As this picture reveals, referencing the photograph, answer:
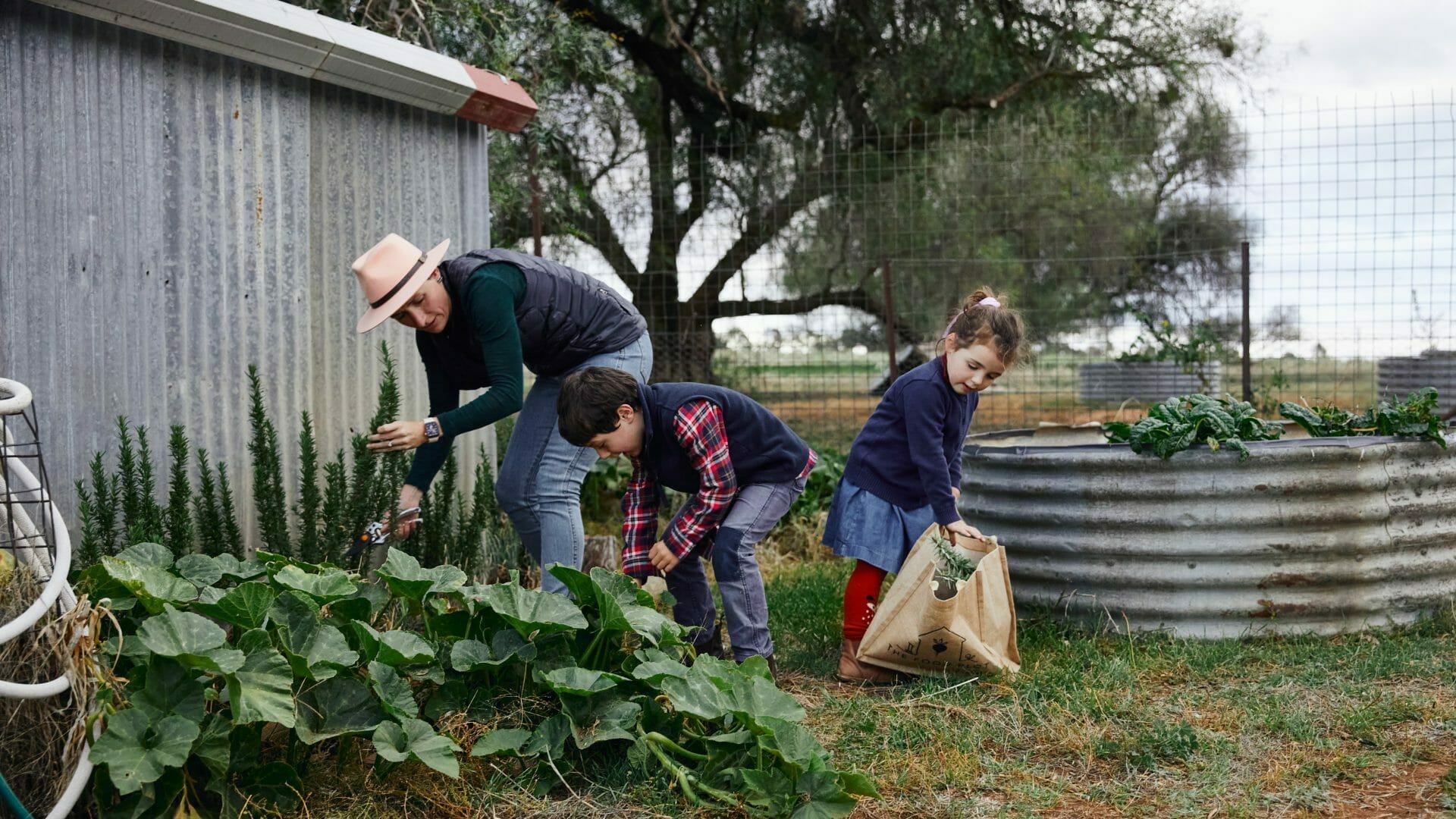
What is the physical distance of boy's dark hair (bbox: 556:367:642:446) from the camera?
335cm

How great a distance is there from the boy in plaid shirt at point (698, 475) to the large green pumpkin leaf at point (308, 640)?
1002 millimetres

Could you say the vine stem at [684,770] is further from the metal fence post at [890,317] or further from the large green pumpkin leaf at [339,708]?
the metal fence post at [890,317]

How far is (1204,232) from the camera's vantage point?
1498 cm

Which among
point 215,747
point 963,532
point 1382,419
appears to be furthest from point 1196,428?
point 215,747

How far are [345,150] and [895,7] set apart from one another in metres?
7.80

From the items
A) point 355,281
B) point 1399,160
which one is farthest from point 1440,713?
point 1399,160

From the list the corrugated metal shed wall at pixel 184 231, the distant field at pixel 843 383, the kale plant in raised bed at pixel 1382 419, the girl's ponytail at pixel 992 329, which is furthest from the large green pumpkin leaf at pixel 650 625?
the distant field at pixel 843 383

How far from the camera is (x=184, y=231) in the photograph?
3922 mm

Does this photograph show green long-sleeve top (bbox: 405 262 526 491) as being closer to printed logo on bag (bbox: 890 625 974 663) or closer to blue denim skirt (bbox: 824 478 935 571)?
blue denim skirt (bbox: 824 478 935 571)

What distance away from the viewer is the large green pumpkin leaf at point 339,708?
2479 mm

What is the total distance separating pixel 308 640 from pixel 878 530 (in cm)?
202

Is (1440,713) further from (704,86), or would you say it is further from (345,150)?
(704,86)

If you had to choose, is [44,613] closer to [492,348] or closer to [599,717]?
[599,717]

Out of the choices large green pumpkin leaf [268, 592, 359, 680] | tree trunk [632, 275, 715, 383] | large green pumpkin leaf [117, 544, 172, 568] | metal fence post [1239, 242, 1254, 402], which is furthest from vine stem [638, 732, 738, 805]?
tree trunk [632, 275, 715, 383]
